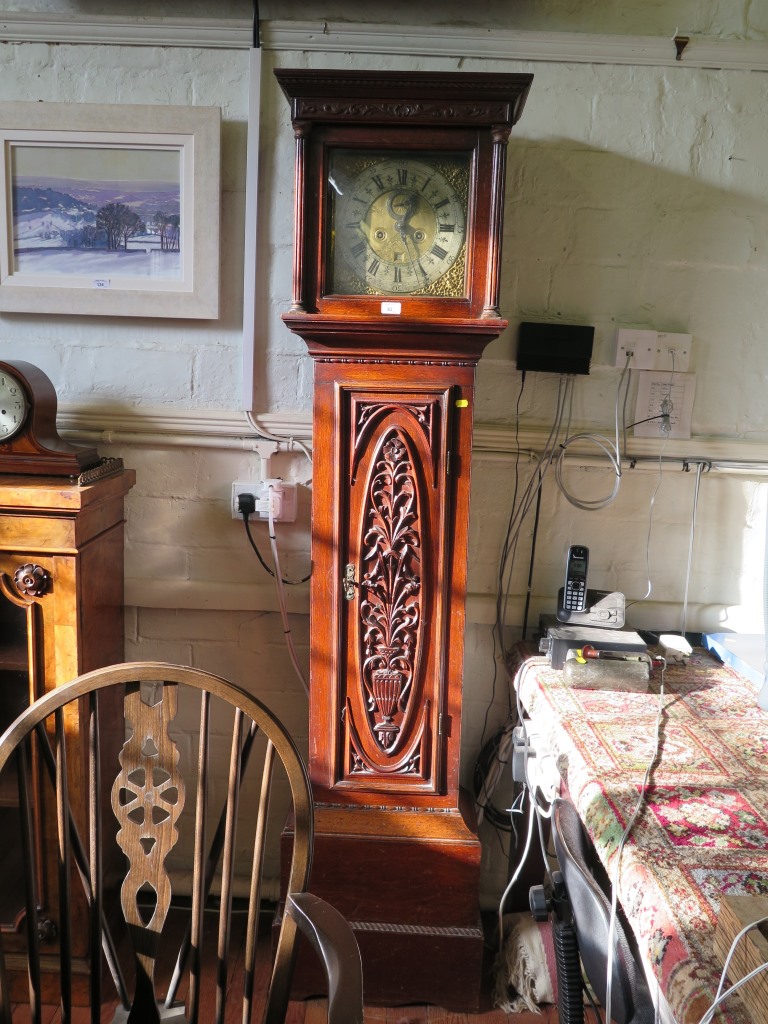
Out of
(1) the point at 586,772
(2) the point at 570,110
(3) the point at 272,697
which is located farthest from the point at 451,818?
(2) the point at 570,110

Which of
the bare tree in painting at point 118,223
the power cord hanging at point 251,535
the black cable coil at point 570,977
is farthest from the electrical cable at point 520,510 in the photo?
the bare tree in painting at point 118,223

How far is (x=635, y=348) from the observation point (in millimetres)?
1859

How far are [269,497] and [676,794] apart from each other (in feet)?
3.59

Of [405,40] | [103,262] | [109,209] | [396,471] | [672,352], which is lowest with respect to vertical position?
[396,471]

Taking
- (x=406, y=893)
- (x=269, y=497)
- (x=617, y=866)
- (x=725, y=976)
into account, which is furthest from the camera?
(x=269, y=497)

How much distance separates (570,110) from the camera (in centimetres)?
181

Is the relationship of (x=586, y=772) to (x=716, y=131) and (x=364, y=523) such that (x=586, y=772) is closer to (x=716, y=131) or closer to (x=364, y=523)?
(x=364, y=523)

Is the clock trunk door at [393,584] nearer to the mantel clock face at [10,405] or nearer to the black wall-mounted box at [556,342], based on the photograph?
the black wall-mounted box at [556,342]

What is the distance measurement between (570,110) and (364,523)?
1071 mm

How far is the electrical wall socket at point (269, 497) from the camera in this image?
6.23ft

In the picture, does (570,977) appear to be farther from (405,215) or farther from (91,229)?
(91,229)

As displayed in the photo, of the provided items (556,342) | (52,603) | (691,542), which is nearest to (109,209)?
(52,603)

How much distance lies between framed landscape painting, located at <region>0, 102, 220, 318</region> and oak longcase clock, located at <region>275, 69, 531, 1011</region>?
442 millimetres

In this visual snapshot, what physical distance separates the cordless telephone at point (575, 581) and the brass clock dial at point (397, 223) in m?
0.65
